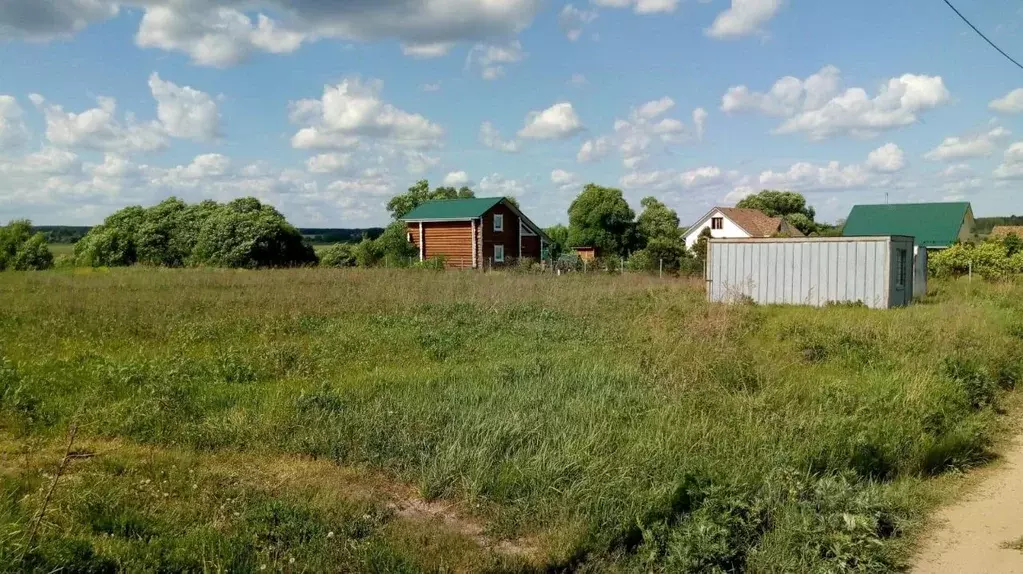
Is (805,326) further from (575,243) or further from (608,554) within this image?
(575,243)

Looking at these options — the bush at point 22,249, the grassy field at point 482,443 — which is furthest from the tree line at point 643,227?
the bush at point 22,249

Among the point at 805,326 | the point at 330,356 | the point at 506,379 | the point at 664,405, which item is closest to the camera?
the point at 664,405

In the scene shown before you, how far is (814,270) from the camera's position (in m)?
Result: 18.3

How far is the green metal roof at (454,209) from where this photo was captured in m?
37.5

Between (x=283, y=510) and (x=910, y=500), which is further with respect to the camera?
(x=910, y=500)

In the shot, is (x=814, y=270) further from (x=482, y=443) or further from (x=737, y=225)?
(x=737, y=225)

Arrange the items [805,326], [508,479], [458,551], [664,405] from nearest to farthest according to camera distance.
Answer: [458,551]
[508,479]
[664,405]
[805,326]

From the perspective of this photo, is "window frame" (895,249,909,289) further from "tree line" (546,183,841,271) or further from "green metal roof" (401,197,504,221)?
"green metal roof" (401,197,504,221)

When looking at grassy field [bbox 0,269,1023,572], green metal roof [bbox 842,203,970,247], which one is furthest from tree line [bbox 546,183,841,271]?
grassy field [bbox 0,269,1023,572]

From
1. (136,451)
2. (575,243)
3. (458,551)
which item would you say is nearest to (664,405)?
(458,551)

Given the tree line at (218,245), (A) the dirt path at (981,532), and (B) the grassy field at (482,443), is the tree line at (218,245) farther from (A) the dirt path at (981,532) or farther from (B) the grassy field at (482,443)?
(A) the dirt path at (981,532)

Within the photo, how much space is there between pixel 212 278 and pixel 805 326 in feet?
58.6

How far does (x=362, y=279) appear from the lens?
22.3 metres

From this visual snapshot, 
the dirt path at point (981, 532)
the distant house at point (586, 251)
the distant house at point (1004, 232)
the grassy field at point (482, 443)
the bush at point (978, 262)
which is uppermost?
the distant house at point (1004, 232)
